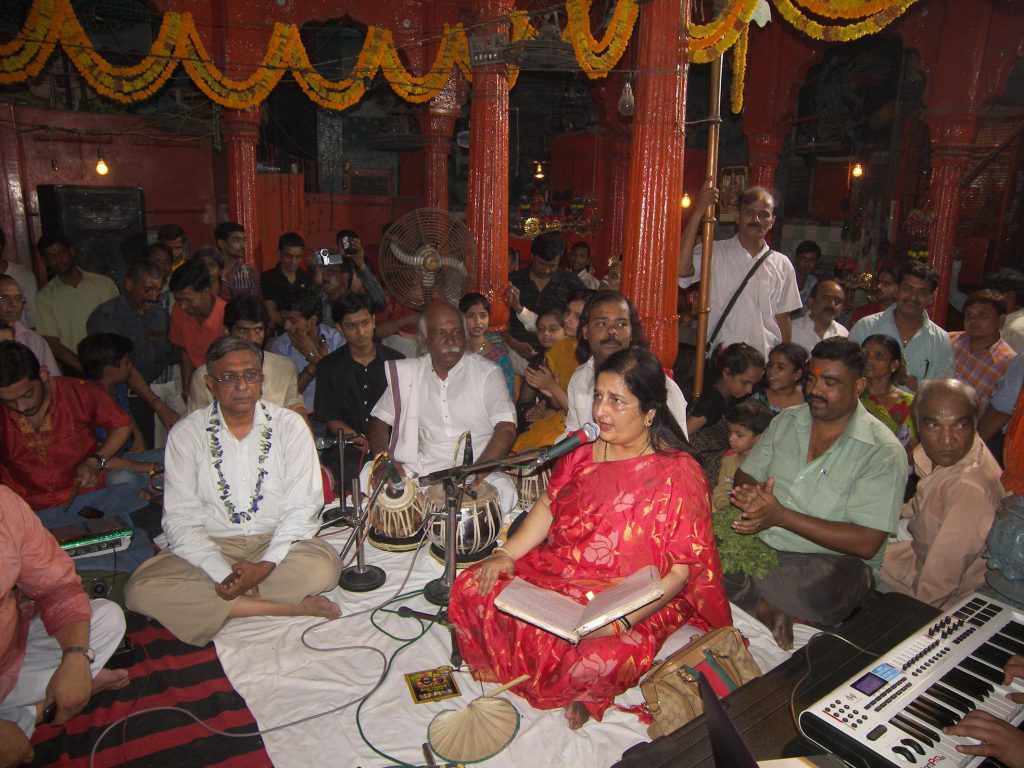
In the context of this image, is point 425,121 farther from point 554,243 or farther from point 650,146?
point 650,146

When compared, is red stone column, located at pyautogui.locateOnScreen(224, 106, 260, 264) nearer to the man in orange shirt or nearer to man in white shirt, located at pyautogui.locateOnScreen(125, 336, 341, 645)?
the man in orange shirt

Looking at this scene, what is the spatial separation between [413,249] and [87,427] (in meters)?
3.05

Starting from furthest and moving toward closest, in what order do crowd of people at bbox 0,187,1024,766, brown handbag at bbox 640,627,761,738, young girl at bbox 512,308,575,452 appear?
young girl at bbox 512,308,575,452 → crowd of people at bbox 0,187,1024,766 → brown handbag at bbox 640,627,761,738

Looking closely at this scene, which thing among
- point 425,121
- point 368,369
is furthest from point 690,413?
point 425,121

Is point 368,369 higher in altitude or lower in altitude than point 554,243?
lower

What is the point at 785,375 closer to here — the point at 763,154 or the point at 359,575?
the point at 359,575

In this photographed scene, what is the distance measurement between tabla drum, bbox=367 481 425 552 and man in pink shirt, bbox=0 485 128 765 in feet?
5.26

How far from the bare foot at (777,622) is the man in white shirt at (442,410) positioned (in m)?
1.64

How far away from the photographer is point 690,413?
186 inches

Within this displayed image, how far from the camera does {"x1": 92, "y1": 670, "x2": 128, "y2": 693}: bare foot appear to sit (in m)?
2.97

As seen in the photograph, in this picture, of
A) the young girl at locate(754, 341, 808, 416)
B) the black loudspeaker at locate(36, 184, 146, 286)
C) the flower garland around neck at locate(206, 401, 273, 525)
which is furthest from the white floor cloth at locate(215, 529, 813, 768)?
the black loudspeaker at locate(36, 184, 146, 286)

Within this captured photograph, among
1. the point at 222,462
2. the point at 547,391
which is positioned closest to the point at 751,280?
the point at 547,391

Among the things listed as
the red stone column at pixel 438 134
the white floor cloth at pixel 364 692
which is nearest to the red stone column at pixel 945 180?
the red stone column at pixel 438 134

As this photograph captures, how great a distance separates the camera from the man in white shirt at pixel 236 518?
3.33 m
